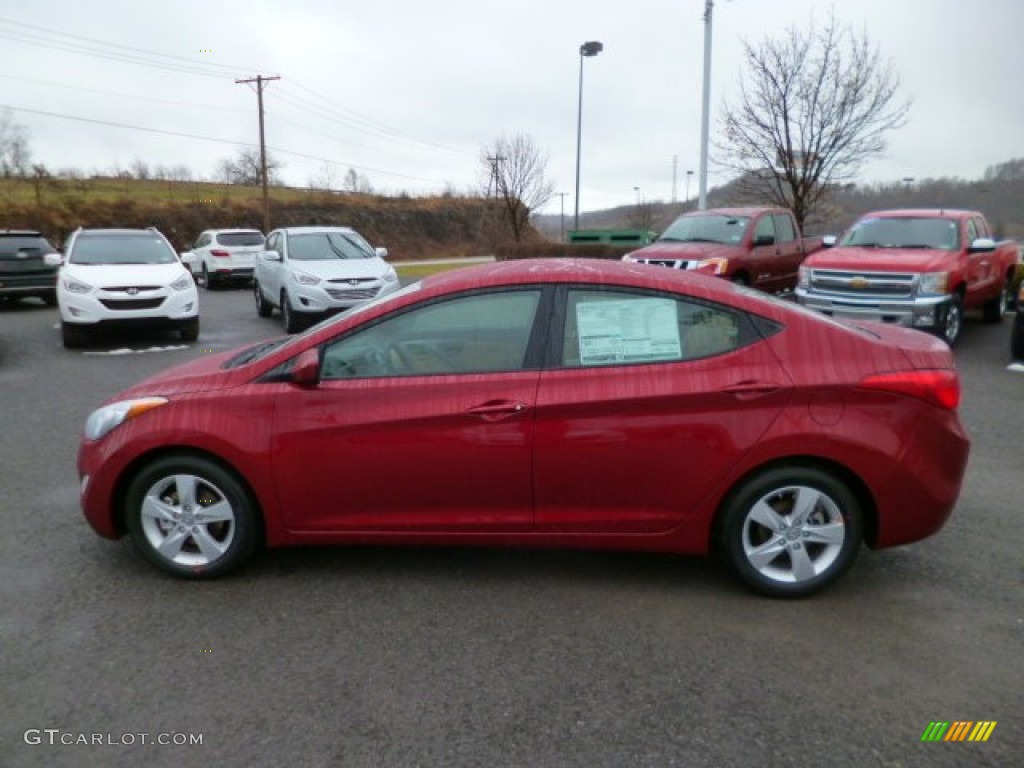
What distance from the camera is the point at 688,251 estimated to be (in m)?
12.5

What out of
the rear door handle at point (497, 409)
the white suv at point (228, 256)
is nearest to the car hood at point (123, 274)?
the rear door handle at point (497, 409)

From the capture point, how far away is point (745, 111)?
21672mm

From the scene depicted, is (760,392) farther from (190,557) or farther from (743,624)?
(190,557)

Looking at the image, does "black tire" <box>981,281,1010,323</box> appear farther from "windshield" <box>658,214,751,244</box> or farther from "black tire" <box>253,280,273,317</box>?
"black tire" <box>253,280,273,317</box>

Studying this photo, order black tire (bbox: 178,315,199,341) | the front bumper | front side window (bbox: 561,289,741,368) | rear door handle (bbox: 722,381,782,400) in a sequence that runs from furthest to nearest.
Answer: black tire (bbox: 178,315,199,341)
the front bumper
front side window (bbox: 561,289,741,368)
rear door handle (bbox: 722,381,782,400)

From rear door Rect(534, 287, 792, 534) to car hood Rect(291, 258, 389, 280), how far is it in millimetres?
9474

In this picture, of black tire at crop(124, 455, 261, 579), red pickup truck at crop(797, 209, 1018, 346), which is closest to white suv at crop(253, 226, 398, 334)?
red pickup truck at crop(797, 209, 1018, 346)

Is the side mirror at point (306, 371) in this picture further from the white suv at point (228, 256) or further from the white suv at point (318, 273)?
the white suv at point (228, 256)

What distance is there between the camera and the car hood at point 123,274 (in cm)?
1126

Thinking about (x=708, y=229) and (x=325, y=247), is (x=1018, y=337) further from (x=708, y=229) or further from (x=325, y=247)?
(x=325, y=247)

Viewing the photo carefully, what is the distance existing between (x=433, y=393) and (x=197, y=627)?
1457 mm

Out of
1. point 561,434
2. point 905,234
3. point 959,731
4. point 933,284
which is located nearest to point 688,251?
point 905,234

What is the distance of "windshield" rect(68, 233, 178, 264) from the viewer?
12078mm

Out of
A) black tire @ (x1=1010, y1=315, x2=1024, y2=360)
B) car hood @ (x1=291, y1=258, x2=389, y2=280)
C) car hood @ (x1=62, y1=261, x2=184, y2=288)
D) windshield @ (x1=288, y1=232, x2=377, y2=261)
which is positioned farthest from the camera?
windshield @ (x1=288, y1=232, x2=377, y2=261)
